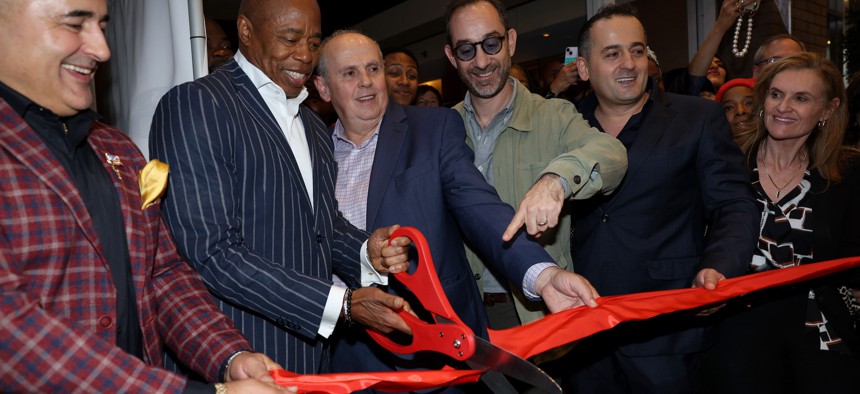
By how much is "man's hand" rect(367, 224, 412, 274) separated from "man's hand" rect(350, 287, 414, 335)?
142 mm

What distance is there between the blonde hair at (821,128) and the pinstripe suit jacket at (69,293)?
2.58 meters

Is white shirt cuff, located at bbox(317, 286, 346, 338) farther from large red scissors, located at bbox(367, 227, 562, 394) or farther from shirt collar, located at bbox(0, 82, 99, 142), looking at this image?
shirt collar, located at bbox(0, 82, 99, 142)

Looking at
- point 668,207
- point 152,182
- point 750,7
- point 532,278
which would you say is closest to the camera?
point 152,182

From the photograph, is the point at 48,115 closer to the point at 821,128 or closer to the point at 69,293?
the point at 69,293

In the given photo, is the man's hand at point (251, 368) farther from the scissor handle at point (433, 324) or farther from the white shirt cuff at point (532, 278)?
the white shirt cuff at point (532, 278)

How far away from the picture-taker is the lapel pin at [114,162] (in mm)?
1499

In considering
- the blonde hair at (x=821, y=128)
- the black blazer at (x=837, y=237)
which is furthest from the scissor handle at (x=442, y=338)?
the blonde hair at (x=821, y=128)

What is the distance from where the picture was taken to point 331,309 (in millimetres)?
1781

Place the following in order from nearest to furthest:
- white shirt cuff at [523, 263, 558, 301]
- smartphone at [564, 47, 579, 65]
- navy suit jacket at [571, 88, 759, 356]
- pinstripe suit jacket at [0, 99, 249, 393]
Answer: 1. pinstripe suit jacket at [0, 99, 249, 393]
2. white shirt cuff at [523, 263, 558, 301]
3. navy suit jacket at [571, 88, 759, 356]
4. smartphone at [564, 47, 579, 65]

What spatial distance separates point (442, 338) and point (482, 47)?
1.50m

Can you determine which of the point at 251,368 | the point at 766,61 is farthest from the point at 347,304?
the point at 766,61

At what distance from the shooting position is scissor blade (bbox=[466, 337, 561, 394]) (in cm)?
149

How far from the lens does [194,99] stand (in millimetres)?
1826

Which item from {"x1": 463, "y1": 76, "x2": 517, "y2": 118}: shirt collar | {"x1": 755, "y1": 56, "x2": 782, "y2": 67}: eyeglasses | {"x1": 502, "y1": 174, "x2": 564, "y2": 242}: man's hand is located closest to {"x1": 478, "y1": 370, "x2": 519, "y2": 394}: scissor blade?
{"x1": 502, "y1": 174, "x2": 564, "y2": 242}: man's hand
